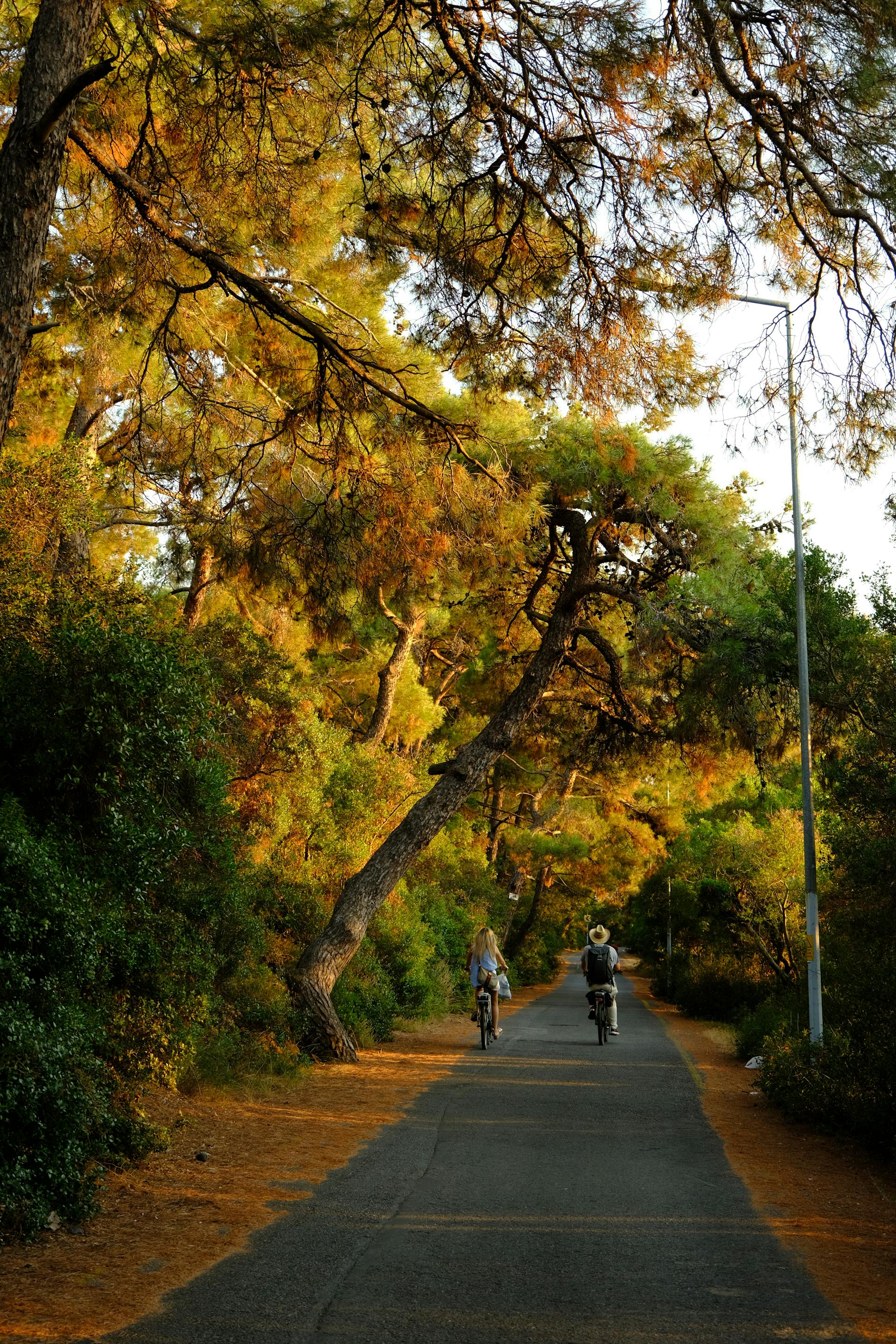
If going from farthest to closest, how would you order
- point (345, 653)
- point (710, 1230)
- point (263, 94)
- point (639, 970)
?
point (639, 970)
point (345, 653)
point (263, 94)
point (710, 1230)

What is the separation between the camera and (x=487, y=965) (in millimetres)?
17547

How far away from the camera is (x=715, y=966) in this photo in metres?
29.5

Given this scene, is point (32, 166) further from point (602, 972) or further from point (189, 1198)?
point (602, 972)

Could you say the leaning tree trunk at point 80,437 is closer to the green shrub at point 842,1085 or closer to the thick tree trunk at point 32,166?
the thick tree trunk at point 32,166

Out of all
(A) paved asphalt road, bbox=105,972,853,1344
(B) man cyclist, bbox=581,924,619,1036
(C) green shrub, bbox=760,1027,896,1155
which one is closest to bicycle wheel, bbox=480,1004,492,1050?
(B) man cyclist, bbox=581,924,619,1036

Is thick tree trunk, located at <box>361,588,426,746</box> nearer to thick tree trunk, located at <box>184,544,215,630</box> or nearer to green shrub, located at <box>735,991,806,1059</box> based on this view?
thick tree trunk, located at <box>184,544,215,630</box>

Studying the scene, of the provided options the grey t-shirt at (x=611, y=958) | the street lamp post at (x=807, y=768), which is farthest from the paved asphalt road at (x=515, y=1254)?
the grey t-shirt at (x=611, y=958)

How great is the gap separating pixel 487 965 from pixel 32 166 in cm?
1337

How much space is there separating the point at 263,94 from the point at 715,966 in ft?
83.2

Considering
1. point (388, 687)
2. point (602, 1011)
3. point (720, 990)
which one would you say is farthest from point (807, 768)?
point (720, 990)

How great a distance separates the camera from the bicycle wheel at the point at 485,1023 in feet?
56.5

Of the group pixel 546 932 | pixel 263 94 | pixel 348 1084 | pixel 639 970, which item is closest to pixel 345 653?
pixel 348 1084

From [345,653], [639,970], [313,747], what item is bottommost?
[639,970]

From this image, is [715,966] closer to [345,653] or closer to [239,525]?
[345,653]
